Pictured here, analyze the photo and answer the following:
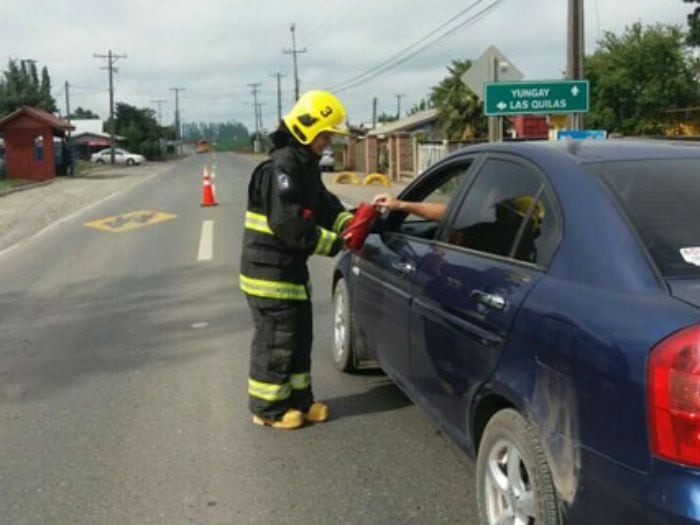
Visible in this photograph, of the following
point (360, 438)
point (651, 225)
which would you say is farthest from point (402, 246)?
point (651, 225)

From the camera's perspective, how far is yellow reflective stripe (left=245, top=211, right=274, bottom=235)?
480cm

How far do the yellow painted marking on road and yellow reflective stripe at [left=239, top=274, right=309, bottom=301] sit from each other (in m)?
12.0

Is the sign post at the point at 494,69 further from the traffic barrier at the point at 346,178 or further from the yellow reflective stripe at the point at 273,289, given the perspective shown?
A: the traffic barrier at the point at 346,178

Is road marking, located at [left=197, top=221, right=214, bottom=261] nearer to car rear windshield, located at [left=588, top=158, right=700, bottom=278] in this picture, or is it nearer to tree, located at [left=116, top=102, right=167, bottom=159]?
car rear windshield, located at [left=588, top=158, right=700, bottom=278]

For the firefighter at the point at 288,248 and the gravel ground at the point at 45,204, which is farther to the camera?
the gravel ground at the point at 45,204

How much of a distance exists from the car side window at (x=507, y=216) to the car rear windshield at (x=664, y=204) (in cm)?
27

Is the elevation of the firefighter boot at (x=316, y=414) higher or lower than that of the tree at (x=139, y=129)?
lower

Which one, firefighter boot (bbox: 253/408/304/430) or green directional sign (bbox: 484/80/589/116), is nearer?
firefighter boot (bbox: 253/408/304/430)

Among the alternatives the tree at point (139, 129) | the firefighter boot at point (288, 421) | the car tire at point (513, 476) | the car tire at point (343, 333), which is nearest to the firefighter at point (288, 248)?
the firefighter boot at point (288, 421)

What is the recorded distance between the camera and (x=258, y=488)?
412 cm

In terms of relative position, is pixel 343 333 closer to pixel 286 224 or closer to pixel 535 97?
pixel 286 224

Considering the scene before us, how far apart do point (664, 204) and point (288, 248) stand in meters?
2.30

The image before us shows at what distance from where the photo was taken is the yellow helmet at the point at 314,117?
15.6ft

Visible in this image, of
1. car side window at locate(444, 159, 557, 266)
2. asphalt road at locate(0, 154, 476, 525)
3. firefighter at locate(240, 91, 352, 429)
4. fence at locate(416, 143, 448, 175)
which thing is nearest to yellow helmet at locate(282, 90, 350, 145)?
firefighter at locate(240, 91, 352, 429)
